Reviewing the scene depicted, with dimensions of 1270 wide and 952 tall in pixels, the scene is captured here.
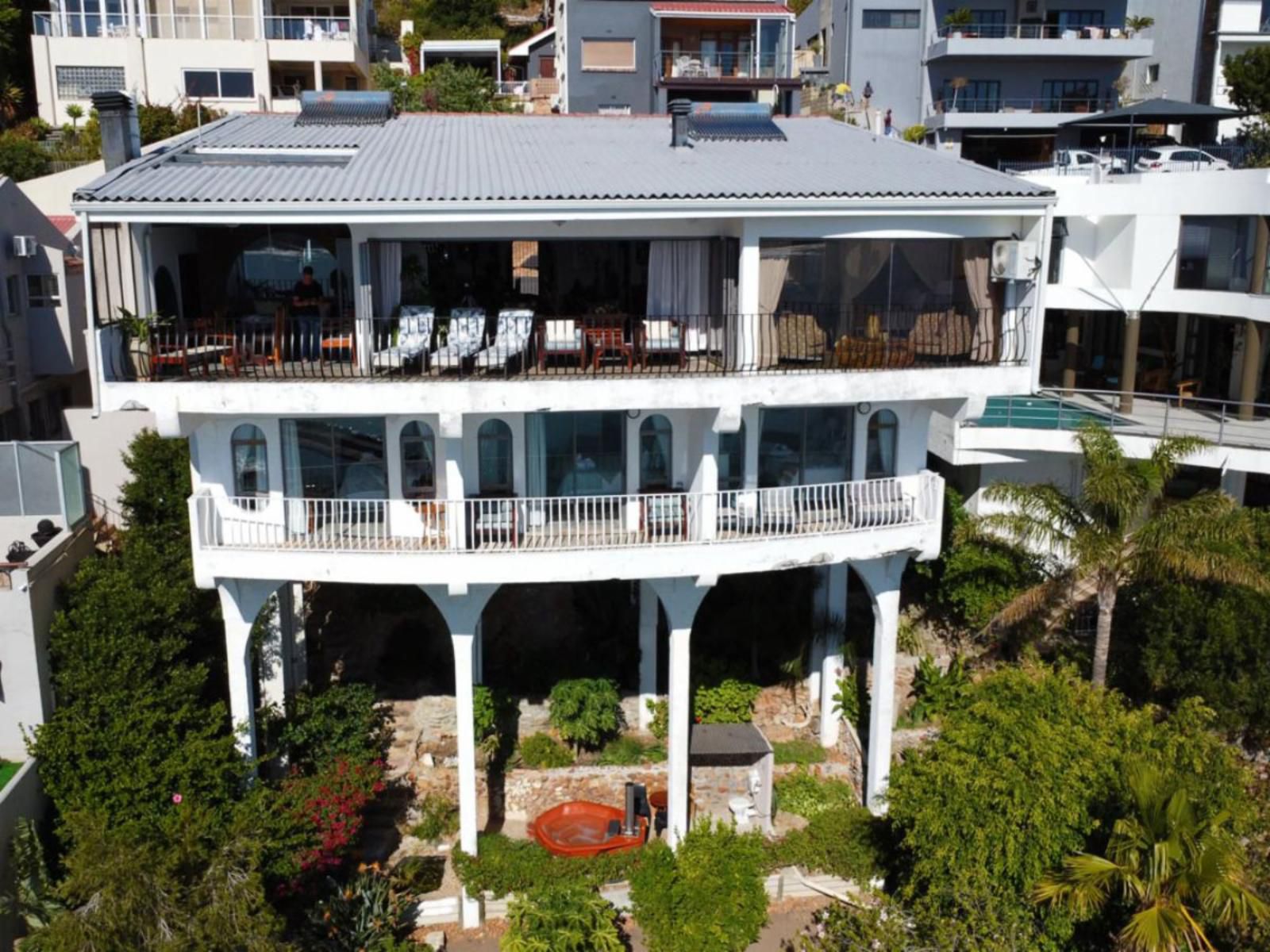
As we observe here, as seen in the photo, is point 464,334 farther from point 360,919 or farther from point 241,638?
point 360,919

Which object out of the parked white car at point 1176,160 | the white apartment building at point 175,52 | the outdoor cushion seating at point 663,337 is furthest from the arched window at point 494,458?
the white apartment building at point 175,52

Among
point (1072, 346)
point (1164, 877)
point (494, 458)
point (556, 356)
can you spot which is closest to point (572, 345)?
point (556, 356)

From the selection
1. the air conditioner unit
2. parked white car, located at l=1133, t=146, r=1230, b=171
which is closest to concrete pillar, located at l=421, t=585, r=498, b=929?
the air conditioner unit

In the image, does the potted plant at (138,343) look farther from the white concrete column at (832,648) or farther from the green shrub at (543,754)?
the white concrete column at (832,648)

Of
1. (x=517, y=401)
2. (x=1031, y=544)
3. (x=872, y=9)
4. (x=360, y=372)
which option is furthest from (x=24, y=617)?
(x=872, y=9)

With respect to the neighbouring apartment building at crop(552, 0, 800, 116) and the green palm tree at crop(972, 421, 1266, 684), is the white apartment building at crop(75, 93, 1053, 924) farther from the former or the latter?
the neighbouring apartment building at crop(552, 0, 800, 116)

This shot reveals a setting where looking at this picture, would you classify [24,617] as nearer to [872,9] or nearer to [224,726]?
[224,726]
